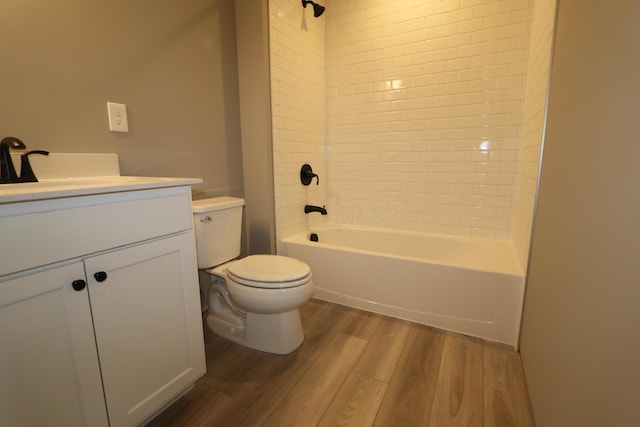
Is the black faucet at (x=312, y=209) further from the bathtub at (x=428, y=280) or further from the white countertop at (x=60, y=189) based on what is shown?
the white countertop at (x=60, y=189)

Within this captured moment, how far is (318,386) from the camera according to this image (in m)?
1.33

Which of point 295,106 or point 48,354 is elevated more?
point 295,106

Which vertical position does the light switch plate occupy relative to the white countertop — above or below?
above

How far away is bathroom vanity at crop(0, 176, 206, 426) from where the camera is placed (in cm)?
72

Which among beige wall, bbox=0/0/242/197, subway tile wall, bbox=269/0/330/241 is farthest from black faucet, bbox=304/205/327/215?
beige wall, bbox=0/0/242/197

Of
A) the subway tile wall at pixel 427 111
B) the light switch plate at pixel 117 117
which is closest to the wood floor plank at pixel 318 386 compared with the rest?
the subway tile wall at pixel 427 111

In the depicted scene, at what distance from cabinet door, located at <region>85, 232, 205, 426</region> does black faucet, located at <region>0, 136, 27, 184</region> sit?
1.55ft

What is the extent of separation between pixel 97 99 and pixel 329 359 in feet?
5.44

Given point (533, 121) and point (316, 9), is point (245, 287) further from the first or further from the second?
point (316, 9)

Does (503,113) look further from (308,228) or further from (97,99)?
(97,99)

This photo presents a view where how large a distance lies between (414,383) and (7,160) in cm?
181

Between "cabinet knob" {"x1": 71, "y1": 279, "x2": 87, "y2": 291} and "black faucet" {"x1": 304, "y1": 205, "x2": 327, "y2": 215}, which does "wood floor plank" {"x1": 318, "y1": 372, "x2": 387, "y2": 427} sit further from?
"black faucet" {"x1": 304, "y1": 205, "x2": 327, "y2": 215}

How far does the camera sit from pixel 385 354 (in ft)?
5.08

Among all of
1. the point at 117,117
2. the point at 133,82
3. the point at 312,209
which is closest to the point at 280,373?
the point at 312,209
